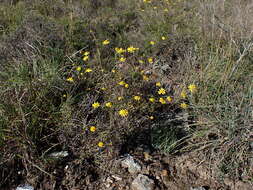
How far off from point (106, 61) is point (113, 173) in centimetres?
166

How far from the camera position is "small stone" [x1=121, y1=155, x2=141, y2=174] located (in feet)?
5.73

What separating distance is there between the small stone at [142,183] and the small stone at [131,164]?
0.08 metres

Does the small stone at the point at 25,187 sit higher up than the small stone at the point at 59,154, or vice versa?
the small stone at the point at 59,154

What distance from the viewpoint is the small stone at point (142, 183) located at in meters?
1.62

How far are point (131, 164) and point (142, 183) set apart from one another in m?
0.18

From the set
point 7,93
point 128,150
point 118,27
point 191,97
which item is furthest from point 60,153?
point 118,27

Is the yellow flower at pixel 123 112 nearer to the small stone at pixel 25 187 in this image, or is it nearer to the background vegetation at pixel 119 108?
the background vegetation at pixel 119 108

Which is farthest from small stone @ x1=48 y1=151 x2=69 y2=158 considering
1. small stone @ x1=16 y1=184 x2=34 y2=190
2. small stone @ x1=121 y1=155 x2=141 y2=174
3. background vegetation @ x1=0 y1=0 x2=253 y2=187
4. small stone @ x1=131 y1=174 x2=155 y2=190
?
small stone @ x1=131 y1=174 x2=155 y2=190

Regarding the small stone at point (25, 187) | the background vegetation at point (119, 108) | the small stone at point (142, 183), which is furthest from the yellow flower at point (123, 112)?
the small stone at point (25, 187)

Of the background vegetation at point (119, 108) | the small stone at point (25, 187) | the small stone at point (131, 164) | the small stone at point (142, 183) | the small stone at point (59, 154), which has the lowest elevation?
the small stone at point (142, 183)

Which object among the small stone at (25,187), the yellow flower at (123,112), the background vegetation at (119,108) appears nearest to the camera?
the small stone at (25,187)

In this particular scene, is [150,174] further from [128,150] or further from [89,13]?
[89,13]

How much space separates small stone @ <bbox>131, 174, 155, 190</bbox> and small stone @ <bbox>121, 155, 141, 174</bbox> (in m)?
0.08

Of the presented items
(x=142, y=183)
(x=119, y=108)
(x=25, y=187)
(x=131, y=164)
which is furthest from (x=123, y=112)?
(x=25, y=187)
